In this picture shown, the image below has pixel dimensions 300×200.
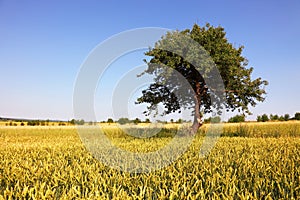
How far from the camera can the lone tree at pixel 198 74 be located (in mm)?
15852

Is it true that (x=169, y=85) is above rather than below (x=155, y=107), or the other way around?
above

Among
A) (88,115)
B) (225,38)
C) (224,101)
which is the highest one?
(225,38)

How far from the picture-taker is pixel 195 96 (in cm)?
1736

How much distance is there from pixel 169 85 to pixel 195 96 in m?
1.85

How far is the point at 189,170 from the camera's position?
5344mm

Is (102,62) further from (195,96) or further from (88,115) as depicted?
(195,96)

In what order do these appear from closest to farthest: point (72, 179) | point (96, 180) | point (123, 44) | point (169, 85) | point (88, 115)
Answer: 1. point (96, 180)
2. point (72, 179)
3. point (88, 115)
4. point (123, 44)
5. point (169, 85)

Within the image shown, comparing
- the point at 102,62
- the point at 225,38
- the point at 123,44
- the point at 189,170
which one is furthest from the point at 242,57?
the point at 189,170

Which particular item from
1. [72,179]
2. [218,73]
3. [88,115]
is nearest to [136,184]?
[72,179]

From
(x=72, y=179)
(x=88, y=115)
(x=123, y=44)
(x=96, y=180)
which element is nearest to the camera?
(x=96, y=180)

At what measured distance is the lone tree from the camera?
52.0ft

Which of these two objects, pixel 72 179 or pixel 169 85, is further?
pixel 169 85

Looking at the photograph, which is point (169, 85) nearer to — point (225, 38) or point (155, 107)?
point (155, 107)

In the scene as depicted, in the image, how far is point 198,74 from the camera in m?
16.4
